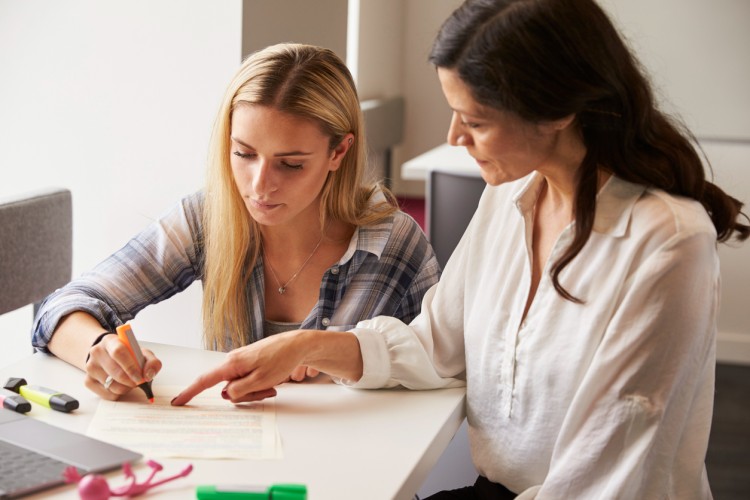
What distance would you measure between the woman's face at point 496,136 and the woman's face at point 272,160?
0.42 m

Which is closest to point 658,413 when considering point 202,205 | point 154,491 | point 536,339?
point 536,339

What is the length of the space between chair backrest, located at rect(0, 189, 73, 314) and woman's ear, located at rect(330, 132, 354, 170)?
70cm

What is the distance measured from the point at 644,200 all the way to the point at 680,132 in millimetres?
123

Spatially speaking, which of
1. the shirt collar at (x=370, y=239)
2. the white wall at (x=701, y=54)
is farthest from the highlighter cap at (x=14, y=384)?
the white wall at (x=701, y=54)

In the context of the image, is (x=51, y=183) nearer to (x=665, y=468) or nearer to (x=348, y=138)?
(x=348, y=138)

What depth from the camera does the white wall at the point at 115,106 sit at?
2.17 m

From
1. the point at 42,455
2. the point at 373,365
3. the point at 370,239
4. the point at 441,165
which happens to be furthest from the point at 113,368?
the point at 441,165

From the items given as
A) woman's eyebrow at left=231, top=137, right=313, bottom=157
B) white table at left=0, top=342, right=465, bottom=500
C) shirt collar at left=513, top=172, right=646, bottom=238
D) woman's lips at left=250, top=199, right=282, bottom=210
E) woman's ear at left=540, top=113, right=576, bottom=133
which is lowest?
white table at left=0, top=342, right=465, bottom=500

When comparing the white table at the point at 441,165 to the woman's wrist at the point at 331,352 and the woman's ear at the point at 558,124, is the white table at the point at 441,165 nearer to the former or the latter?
the woman's wrist at the point at 331,352

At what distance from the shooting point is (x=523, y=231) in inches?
53.6

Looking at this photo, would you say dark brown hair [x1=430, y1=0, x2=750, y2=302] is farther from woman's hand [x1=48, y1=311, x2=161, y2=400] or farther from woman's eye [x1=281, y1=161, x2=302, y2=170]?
woman's hand [x1=48, y1=311, x2=161, y2=400]

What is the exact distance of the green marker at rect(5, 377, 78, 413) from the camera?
1252 mm

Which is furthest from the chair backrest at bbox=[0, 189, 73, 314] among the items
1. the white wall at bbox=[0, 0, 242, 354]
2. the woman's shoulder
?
the woman's shoulder

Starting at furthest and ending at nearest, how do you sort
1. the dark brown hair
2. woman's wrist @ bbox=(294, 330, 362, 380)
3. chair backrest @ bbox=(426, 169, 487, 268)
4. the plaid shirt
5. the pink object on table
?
chair backrest @ bbox=(426, 169, 487, 268)
the plaid shirt
woman's wrist @ bbox=(294, 330, 362, 380)
the dark brown hair
the pink object on table
